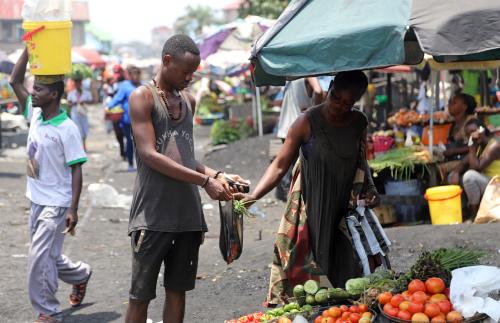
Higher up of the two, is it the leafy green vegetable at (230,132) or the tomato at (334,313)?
the tomato at (334,313)

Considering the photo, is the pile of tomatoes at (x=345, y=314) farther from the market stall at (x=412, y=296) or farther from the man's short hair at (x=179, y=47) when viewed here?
the man's short hair at (x=179, y=47)

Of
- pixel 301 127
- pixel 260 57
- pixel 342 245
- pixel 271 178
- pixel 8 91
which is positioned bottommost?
pixel 8 91

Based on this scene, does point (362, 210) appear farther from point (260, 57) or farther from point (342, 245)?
point (260, 57)

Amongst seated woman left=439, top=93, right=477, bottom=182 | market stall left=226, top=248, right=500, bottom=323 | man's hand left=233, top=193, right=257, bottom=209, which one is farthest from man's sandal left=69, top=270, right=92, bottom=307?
seated woman left=439, top=93, right=477, bottom=182

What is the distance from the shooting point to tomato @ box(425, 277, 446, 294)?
516 centimetres

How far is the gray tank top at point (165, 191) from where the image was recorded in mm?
5191

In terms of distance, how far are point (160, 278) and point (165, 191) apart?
344 cm

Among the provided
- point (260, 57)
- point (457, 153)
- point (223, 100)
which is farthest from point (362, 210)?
point (223, 100)

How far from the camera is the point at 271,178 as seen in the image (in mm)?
5793

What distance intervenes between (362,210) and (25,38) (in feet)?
10.2

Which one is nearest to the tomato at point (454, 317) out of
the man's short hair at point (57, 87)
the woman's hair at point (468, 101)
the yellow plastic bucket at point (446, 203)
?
the man's short hair at point (57, 87)

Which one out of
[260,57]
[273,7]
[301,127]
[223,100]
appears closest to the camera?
[260,57]

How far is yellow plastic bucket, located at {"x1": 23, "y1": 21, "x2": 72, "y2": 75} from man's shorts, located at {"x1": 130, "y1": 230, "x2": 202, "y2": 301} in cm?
216

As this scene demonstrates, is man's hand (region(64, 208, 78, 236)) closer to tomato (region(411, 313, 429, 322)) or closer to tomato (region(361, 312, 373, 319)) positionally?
tomato (region(361, 312, 373, 319))
